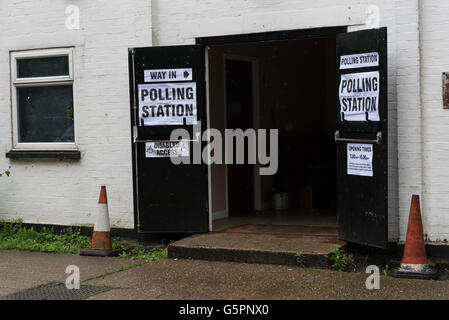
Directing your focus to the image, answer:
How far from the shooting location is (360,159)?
27.8 feet

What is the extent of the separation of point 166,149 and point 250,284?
9.23 ft

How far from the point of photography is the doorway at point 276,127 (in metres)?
11.3

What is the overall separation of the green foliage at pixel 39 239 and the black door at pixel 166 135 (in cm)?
115

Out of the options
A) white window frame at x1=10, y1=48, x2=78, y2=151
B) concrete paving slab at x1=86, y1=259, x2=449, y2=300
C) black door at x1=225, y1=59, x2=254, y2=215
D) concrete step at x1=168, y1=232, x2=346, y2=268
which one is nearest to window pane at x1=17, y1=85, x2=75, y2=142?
white window frame at x1=10, y1=48, x2=78, y2=151

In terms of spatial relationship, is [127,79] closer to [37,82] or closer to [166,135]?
[166,135]

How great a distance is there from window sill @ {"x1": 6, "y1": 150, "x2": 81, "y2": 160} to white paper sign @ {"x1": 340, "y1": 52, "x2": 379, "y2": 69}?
4220 millimetres

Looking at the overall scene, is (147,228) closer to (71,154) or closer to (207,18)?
(71,154)

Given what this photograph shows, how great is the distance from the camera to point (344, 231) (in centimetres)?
873

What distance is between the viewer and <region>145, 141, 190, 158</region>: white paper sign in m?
9.59

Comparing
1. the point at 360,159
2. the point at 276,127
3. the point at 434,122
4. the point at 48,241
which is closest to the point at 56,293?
the point at 48,241

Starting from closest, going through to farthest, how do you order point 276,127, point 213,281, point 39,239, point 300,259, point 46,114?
point 213,281 < point 300,259 < point 39,239 < point 46,114 < point 276,127

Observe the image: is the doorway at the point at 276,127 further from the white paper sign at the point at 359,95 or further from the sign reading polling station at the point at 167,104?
the white paper sign at the point at 359,95

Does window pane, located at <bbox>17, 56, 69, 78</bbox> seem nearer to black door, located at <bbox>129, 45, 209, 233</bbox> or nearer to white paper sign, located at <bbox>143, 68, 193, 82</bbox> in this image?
black door, located at <bbox>129, 45, 209, 233</bbox>

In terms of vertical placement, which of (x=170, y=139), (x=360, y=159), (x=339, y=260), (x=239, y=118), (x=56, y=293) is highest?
(x=239, y=118)
